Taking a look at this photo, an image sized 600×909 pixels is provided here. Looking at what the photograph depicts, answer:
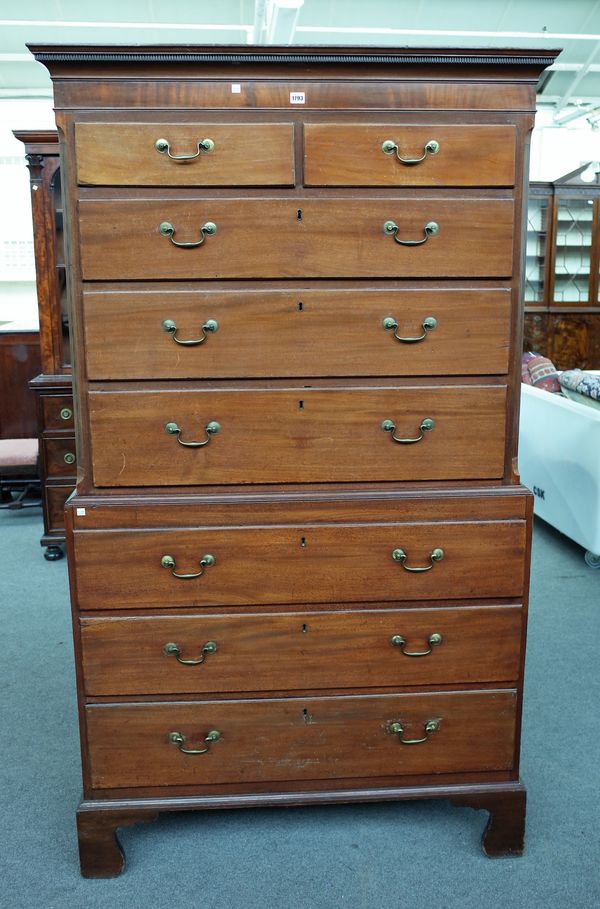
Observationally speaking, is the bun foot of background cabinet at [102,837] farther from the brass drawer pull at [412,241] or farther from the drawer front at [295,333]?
the brass drawer pull at [412,241]

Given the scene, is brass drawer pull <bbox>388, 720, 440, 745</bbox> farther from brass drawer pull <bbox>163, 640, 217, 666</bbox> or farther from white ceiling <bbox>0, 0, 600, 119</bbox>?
white ceiling <bbox>0, 0, 600, 119</bbox>

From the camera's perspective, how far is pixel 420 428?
71.5 inches

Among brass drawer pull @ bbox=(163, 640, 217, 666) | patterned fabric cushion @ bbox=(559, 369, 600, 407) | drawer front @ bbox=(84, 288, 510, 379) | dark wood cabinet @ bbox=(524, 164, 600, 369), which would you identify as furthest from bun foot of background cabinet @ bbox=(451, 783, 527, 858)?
dark wood cabinet @ bbox=(524, 164, 600, 369)

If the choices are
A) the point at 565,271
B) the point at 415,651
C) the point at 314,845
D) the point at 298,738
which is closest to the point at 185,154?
the point at 415,651

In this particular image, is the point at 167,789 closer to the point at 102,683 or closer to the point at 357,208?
the point at 102,683

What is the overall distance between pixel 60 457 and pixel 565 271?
6085 millimetres

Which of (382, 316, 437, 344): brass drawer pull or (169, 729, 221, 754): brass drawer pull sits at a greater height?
(382, 316, 437, 344): brass drawer pull

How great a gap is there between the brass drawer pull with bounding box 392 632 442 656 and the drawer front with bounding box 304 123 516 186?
95 centimetres

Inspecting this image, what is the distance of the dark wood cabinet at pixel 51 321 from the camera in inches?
154

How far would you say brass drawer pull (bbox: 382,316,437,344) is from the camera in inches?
69.7

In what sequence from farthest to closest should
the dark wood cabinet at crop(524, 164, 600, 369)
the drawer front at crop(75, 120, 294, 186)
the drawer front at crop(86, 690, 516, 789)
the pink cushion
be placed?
the dark wood cabinet at crop(524, 164, 600, 369)
the pink cushion
the drawer front at crop(86, 690, 516, 789)
the drawer front at crop(75, 120, 294, 186)

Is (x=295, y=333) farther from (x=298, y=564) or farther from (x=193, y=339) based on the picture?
(x=298, y=564)

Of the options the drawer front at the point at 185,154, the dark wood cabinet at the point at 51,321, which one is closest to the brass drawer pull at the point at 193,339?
the drawer front at the point at 185,154

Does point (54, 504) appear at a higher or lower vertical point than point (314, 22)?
lower
